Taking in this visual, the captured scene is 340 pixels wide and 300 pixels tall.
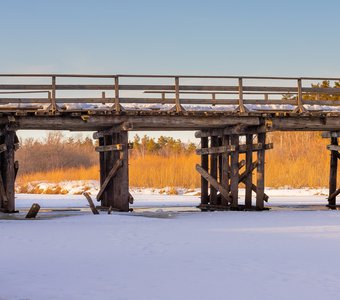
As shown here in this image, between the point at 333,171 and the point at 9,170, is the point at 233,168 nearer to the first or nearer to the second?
the point at 333,171

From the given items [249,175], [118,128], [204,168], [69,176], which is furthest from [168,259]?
[69,176]

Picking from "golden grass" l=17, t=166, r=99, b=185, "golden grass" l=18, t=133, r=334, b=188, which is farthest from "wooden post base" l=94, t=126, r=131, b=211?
"golden grass" l=17, t=166, r=99, b=185

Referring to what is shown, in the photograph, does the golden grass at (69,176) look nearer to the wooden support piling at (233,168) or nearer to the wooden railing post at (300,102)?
the wooden support piling at (233,168)

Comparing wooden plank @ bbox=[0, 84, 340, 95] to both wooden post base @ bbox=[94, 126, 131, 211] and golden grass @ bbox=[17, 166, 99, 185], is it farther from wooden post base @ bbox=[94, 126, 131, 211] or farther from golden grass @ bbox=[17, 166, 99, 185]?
golden grass @ bbox=[17, 166, 99, 185]

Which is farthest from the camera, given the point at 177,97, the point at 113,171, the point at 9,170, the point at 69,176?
the point at 69,176

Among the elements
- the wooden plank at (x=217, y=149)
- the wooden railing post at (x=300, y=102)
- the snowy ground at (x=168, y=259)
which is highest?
the wooden railing post at (x=300, y=102)

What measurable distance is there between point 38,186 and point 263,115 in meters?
24.6

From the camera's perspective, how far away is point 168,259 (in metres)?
Answer: 13.5

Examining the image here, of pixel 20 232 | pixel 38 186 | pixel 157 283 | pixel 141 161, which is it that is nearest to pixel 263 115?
pixel 20 232

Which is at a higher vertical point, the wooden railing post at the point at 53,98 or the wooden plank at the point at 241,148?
the wooden railing post at the point at 53,98

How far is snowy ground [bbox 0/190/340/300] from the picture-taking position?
35.4 feet

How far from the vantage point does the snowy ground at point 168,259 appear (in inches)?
424

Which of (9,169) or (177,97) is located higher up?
(177,97)

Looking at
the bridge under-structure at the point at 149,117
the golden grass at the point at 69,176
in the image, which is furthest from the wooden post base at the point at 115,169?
the golden grass at the point at 69,176
